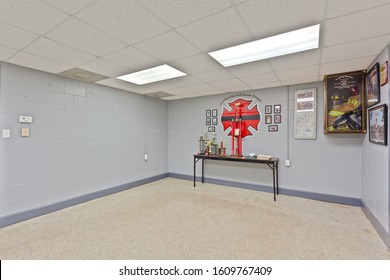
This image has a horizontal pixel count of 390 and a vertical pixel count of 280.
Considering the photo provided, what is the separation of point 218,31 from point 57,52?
197cm

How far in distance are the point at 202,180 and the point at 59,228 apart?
10.4 ft

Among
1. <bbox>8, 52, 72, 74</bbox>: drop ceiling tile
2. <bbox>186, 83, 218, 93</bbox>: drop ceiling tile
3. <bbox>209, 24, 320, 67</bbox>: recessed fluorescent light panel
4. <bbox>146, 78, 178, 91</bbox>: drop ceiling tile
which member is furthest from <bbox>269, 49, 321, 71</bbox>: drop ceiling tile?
<bbox>8, 52, 72, 74</bbox>: drop ceiling tile

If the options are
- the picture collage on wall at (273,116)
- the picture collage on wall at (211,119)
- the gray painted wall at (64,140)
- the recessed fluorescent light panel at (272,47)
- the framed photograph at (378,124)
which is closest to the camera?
the recessed fluorescent light panel at (272,47)

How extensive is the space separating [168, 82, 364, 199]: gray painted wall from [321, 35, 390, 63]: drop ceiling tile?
3.93 feet

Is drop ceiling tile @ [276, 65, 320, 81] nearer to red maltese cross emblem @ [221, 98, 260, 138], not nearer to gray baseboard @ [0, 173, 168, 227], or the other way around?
red maltese cross emblem @ [221, 98, 260, 138]

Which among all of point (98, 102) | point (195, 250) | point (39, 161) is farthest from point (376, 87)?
point (39, 161)

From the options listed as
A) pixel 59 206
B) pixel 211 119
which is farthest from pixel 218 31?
pixel 59 206

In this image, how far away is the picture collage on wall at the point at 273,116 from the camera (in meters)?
4.16

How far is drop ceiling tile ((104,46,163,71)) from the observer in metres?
2.42

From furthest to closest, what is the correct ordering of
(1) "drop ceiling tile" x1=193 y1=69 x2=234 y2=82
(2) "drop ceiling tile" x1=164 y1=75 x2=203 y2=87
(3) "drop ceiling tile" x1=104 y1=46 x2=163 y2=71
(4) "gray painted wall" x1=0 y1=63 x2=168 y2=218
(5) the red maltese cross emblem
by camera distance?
(5) the red maltese cross emblem → (2) "drop ceiling tile" x1=164 y1=75 x2=203 y2=87 → (1) "drop ceiling tile" x1=193 y1=69 x2=234 y2=82 → (4) "gray painted wall" x1=0 y1=63 x2=168 y2=218 → (3) "drop ceiling tile" x1=104 y1=46 x2=163 y2=71

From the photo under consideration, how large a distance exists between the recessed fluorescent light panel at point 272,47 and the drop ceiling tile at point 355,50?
0.32 meters

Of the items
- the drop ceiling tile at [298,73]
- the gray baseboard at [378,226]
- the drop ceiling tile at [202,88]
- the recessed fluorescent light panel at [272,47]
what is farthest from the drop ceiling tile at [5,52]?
the gray baseboard at [378,226]

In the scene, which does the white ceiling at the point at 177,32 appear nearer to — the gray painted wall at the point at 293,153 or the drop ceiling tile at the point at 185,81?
the drop ceiling tile at the point at 185,81

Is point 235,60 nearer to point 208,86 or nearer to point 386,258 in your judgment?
point 208,86
